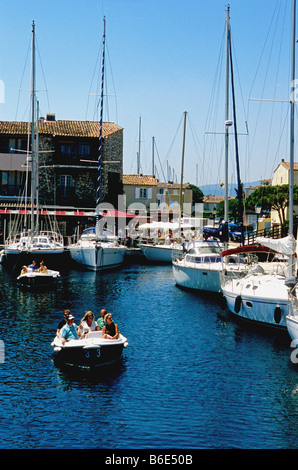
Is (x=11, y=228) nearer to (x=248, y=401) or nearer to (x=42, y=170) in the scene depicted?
(x=42, y=170)

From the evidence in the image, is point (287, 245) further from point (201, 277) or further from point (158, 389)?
point (158, 389)

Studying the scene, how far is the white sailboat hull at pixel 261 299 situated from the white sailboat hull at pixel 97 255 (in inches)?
855

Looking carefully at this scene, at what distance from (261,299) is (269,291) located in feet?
1.74

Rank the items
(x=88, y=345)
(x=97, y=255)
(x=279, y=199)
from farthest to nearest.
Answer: (x=279, y=199) → (x=97, y=255) → (x=88, y=345)

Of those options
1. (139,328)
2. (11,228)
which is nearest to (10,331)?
(139,328)

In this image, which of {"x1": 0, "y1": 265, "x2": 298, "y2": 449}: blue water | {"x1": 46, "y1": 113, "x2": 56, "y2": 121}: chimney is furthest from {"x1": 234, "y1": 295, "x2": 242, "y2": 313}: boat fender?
{"x1": 46, "y1": 113, "x2": 56, "y2": 121}: chimney

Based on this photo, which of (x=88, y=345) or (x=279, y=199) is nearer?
(x=88, y=345)

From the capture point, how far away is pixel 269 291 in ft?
81.8

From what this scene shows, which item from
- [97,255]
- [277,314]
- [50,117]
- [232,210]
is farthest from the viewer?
[232,210]

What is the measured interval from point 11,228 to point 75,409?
4804 cm

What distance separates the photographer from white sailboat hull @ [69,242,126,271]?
48.3 m

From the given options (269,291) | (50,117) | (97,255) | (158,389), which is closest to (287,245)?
(269,291)

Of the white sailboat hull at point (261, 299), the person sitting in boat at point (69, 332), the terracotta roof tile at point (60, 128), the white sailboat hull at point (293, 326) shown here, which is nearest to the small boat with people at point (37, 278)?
the white sailboat hull at point (261, 299)

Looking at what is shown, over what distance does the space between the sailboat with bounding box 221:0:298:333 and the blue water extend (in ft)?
2.47
